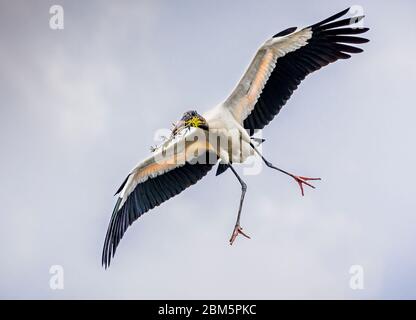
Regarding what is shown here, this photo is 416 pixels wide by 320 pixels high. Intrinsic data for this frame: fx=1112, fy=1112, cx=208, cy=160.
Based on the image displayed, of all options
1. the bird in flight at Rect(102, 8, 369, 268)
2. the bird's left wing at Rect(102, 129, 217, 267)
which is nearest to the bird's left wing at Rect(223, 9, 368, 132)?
the bird in flight at Rect(102, 8, 369, 268)

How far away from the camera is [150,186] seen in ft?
75.4

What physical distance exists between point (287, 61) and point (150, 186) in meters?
4.00

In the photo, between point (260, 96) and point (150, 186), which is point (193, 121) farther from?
point (150, 186)

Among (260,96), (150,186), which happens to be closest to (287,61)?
(260,96)

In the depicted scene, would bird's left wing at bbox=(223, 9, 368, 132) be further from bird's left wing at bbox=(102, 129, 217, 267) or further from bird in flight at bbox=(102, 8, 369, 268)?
bird's left wing at bbox=(102, 129, 217, 267)

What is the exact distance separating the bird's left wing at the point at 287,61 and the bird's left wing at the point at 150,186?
1.79 metres

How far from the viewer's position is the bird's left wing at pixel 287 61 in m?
21.0

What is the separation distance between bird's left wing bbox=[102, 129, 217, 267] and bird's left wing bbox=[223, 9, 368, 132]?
5.88 feet

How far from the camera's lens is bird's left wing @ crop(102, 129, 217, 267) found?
22750 millimetres

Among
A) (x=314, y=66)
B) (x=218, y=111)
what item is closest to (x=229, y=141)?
(x=218, y=111)

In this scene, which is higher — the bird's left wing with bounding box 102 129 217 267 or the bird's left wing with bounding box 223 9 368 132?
the bird's left wing with bounding box 223 9 368 132

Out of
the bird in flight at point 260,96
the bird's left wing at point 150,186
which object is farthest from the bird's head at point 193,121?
the bird's left wing at point 150,186

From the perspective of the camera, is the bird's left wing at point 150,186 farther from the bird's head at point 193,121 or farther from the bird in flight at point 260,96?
the bird's head at point 193,121

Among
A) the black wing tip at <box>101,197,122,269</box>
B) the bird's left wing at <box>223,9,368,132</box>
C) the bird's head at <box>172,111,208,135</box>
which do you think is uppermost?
the bird's left wing at <box>223,9,368,132</box>
